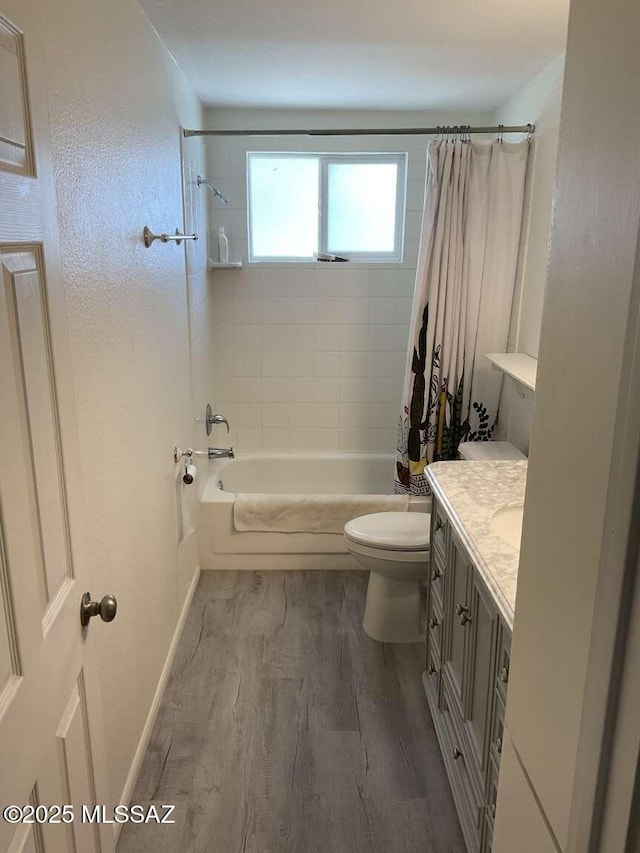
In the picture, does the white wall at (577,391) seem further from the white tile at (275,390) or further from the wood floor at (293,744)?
the white tile at (275,390)

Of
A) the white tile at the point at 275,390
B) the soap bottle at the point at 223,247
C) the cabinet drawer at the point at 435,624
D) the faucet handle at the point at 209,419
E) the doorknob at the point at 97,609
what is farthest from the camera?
the white tile at the point at 275,390

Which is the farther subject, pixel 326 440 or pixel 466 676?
pixel 326 440

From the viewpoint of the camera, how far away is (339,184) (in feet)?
13.2

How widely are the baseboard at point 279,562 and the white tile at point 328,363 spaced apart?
1209 mm

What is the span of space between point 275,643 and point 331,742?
2.14 ft

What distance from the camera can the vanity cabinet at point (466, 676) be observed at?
1646 mm

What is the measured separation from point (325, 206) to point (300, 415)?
1292mm

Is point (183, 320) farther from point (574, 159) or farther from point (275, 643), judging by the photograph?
point (574, 159)

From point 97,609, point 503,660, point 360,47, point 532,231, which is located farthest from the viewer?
point 532,231

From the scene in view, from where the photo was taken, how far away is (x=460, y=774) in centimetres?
200

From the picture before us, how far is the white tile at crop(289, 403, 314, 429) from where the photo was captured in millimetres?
4277

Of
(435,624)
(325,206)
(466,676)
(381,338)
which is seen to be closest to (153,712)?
(435,624)

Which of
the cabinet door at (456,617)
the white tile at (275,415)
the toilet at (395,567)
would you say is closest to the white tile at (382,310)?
the white tile at (275,415)

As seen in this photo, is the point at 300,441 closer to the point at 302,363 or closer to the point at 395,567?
the point at 302,363
